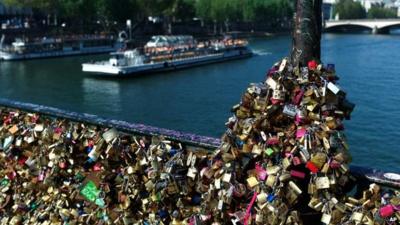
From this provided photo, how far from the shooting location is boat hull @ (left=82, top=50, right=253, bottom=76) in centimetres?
3650

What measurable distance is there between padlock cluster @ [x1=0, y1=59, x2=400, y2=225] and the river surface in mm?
11918

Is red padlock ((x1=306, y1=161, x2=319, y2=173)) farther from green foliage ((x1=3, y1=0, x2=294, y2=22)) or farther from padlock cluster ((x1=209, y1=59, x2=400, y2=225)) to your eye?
green foliage ((x1=3, y1=0, x2=294, y2=22))

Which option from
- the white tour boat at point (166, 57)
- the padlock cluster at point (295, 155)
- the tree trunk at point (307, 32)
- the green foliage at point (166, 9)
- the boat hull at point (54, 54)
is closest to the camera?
the padlock cluster at point (295, 155)

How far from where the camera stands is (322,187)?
271 cm

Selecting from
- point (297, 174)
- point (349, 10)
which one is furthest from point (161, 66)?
point (349, 10)

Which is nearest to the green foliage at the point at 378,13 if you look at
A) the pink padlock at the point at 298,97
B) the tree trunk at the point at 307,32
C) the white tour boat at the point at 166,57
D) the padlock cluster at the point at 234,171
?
the white tour boat at the point at 166,57

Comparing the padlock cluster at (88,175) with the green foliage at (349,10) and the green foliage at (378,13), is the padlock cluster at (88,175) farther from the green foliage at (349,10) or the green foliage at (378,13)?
the green foliage at (378,13)

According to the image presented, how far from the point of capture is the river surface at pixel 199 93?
1888 centimetres

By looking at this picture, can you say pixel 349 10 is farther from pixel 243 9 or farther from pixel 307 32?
pixel 307 32

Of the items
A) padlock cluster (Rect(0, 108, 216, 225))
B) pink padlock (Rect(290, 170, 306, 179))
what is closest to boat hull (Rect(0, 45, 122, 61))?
padlock cluster (Rect(0, 108, 216, 225))

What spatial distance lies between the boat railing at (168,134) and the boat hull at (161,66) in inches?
1257

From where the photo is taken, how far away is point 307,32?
2998mm

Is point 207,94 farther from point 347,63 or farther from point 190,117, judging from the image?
point 347,63

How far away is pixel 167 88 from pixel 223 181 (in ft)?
94.8
